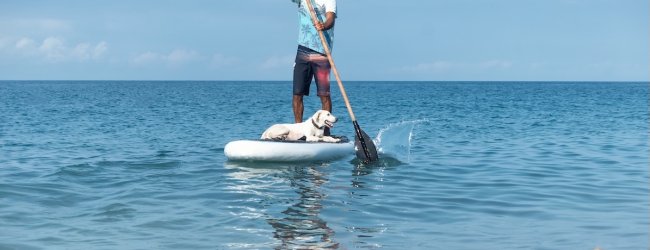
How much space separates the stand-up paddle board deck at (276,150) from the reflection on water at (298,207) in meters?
0.16

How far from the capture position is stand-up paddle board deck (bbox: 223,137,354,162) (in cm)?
1401

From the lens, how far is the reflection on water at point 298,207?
7.91 metres

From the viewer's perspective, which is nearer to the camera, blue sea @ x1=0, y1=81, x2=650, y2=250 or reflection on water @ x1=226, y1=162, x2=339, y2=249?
reflection on water @ x1=226, y1=162, x2=339, y2=249

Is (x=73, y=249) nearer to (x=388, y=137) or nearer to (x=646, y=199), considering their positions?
(x=646, y=199)

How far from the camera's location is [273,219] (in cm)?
902

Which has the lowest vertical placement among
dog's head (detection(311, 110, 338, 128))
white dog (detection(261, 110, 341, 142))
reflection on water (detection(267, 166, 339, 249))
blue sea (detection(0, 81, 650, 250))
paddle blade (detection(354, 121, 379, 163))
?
blue sea (detection(0, 81, 650, 250))
